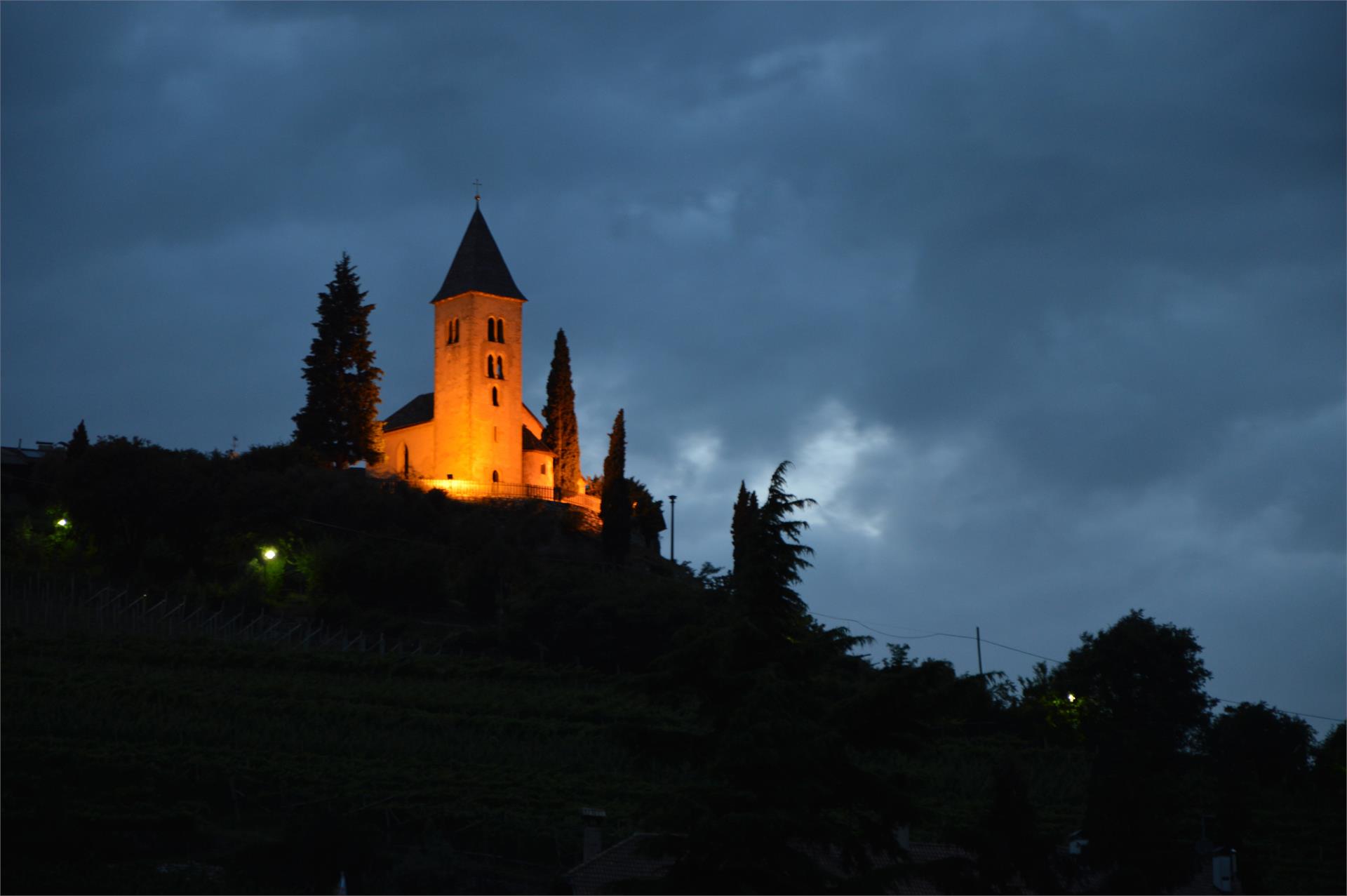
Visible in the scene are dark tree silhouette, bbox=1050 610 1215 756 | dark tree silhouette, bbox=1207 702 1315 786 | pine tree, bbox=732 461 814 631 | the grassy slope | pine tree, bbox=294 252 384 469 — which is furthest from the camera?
pine tree, bbox=294 252 384 469

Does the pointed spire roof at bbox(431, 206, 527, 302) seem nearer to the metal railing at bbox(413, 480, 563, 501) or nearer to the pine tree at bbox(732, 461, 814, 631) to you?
the metal railing at bbox(413, 480, 563, 501)

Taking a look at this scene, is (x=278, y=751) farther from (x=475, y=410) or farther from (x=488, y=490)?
(x=475, y=410)

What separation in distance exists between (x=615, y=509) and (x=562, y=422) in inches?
243

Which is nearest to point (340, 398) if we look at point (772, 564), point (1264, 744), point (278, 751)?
point (278, 751)

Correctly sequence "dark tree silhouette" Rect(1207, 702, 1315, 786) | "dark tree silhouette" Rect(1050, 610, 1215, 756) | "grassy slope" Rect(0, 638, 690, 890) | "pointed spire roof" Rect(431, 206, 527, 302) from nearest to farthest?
"grassy slope" Rect(0, 638, 690, 890) < "dark tree silhouette" Rect(1207, 702, 1315, 786) < "dark tree silhouette" Rect(1050, 610, 1215, 756) < "pointed spire roof" Rect(431, 206, 527, 302)

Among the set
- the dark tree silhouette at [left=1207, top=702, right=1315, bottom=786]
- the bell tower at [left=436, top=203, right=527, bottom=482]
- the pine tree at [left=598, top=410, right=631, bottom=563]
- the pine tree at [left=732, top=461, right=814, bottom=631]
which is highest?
the bell tower at [left=436, top=203, right=527, bottom=482]

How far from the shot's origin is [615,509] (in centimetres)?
5678

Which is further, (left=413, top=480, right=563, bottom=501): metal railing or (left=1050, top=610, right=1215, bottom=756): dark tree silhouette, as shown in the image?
(left=413, top=480, right=563, bottom=501): metal railing

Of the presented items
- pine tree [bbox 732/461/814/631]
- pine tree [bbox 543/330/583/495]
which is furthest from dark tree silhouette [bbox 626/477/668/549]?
pine tree [bbox 732/461/814/631]

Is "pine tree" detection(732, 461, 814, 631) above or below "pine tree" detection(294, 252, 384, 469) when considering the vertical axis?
below

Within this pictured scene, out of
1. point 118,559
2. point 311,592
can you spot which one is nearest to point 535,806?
point 311,592

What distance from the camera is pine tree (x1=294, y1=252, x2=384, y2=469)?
180ft

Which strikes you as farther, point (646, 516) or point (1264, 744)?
point (646, 516)

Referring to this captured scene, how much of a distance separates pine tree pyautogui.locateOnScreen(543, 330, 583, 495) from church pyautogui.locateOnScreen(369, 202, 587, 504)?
55 centimetres
